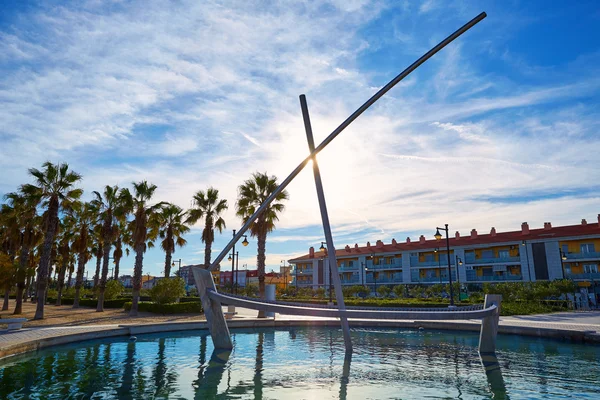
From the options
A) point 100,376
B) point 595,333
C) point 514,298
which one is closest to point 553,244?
point 514,298

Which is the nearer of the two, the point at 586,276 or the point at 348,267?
the point at 586,276

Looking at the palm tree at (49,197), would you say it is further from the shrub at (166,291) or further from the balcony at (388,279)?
the balcony at (388,279)

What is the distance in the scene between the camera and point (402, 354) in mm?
13656

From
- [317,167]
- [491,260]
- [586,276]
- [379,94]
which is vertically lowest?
[586,276]

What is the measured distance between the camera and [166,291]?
93.6ft

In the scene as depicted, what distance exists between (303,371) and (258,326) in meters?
10.9

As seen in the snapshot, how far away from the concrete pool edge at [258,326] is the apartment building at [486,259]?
19.6 meters

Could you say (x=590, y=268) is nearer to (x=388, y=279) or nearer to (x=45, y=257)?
(x=388, y=279)

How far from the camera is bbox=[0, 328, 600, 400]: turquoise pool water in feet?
28.9

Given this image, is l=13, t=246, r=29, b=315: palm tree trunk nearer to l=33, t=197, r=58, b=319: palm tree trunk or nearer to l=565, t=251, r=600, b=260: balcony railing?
l=33, t=197, r=58, b=319: palm tree trunk

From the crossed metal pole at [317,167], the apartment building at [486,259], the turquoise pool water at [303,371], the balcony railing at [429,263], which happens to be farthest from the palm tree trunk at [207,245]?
the balcony railing at [429,263]

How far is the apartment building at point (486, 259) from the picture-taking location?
48.0 meters

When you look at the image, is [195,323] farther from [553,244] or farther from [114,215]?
[553,244]

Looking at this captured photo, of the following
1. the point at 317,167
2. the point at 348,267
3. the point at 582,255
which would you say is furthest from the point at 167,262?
the point at 582,255
